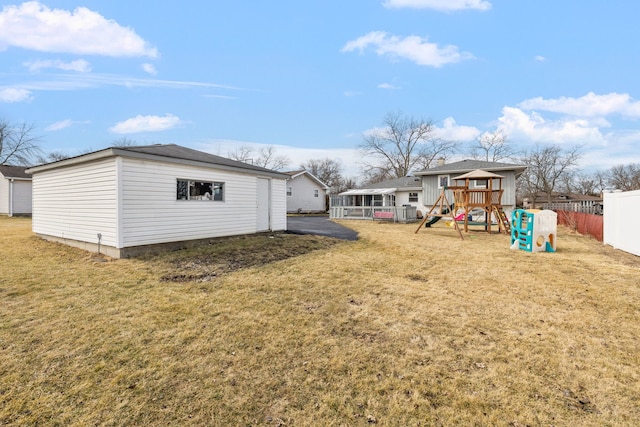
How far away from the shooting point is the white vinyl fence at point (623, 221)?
28.9 feet

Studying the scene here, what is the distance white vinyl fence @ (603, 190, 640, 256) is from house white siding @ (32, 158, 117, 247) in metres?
14.5

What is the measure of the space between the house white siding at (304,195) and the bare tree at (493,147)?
78.2 ft

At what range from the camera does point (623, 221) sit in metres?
9.61

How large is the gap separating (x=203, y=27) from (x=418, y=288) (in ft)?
38.5

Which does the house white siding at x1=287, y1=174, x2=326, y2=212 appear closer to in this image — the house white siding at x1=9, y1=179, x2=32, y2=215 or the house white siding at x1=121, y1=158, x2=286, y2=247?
the house white siding at x1=121, y1=158, x2=286, y2=247

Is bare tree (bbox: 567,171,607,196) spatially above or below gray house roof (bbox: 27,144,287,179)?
above

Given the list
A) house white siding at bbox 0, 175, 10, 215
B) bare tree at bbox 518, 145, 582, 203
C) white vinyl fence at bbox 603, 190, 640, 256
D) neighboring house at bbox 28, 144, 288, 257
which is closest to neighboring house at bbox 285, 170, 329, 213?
neighboring house at bbox 28, 144, 288, 257

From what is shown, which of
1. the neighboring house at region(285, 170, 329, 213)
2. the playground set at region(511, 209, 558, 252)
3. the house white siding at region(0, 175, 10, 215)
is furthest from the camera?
the neighboring house at region(285, 170, 329, 213)

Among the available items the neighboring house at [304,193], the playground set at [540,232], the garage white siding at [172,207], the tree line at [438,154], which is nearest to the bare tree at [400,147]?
the tree line at [438,154]

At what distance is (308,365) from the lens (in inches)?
121

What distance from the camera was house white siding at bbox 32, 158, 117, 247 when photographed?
7889 mm

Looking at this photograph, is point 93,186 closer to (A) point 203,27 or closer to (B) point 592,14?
(A) point 203,27

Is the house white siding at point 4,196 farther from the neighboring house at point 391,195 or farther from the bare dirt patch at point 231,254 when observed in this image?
the neighboring house at point 391,195

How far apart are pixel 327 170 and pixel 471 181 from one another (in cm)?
2943
